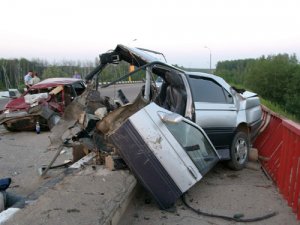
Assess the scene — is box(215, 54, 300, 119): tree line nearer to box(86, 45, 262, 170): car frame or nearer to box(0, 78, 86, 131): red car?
box(0, 78, 86, 131): red car

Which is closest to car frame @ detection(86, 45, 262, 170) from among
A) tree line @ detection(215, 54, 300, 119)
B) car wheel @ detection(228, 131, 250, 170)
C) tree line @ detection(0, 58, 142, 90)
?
car wheel @ detection(228, 131, 250, 170)

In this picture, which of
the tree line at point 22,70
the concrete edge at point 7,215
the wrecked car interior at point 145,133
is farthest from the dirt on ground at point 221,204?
the tree line at point 22,70

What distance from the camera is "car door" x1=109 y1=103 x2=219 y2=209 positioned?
4.88 meters

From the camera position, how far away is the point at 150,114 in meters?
→ 5.02

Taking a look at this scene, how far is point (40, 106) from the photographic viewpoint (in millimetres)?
12031

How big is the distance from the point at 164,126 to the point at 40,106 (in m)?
7.84

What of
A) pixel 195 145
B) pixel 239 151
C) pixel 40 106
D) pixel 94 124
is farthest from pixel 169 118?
pixel 40 106

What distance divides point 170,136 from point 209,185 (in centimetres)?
170

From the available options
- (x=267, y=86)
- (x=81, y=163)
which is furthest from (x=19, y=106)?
(x=267, y=86)

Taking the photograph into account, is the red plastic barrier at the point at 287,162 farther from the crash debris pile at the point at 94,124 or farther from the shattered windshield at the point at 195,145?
the crash debris pile at the point at 94,124

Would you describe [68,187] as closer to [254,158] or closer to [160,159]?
[160,159]

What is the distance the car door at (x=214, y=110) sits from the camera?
652 cm

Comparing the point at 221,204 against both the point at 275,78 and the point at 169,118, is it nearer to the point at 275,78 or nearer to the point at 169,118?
the point at 169,118

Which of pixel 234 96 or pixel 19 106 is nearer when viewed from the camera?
pixel 234 96
